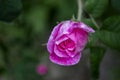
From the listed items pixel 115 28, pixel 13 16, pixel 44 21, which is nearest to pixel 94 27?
A: pixel 115 28

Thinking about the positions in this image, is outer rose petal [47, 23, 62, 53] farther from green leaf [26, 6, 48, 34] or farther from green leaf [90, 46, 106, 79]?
green leaf [26, 6, 48, 34]

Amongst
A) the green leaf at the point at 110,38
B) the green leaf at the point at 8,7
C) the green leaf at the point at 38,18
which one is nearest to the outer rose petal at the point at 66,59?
the green leaf at the point at 110,38

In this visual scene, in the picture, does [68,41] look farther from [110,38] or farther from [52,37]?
[110,38]

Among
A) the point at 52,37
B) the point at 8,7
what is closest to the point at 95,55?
the point at 52,37

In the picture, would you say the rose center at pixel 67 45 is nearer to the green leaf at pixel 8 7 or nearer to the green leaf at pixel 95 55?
the green leaf at pixel 95 55

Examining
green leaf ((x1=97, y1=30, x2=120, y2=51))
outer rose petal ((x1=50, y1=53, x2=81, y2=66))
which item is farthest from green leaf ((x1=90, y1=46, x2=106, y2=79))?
outer rose petal ((x1=50, y1=53, x2=81, y2=66))

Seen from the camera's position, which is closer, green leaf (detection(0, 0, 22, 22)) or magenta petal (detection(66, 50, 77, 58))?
magenta petal (detection(66, 50, 77, 58))

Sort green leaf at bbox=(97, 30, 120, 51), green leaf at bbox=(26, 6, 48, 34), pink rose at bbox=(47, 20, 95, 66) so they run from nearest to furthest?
pink rose at bbox=(47, 20, 95, 66)
green leaf at bbox=(97, 30, 120, 51)
green leaf at bbox=(26, 6, 48, 34)
